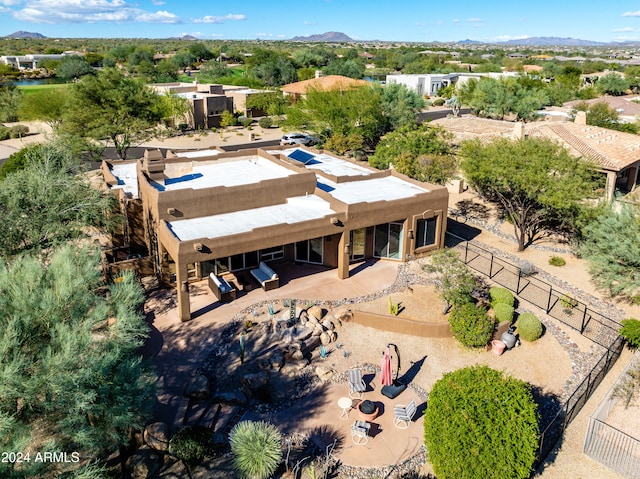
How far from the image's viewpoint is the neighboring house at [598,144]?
120 feet

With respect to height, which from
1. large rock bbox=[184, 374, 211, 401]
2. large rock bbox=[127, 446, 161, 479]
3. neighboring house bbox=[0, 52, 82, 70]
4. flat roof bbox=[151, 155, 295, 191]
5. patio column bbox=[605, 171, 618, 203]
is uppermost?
neighboring house bbox=[0, 52, 82, 70]

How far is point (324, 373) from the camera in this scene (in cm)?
1980

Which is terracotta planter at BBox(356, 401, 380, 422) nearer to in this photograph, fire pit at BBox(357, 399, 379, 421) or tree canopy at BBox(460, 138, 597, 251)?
fire pit at BBox(357, 399, 379, 421)

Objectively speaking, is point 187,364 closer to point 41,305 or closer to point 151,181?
point 41,305

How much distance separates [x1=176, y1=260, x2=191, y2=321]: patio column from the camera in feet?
72.2

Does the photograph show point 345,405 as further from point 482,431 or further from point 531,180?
point 531,180

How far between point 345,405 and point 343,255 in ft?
33.8

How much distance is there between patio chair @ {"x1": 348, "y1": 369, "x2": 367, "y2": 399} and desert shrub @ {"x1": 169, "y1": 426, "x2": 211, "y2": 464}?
5.42m

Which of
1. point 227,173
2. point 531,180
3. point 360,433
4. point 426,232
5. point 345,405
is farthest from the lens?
point 227,173

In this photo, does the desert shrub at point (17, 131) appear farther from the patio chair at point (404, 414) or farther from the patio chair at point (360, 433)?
the patio chair at point (404, 414)

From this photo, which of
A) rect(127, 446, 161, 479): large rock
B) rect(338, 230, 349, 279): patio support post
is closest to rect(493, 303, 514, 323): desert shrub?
rect(338, 230, 349, 279): patio support post

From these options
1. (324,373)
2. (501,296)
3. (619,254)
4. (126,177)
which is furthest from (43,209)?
(619,254)

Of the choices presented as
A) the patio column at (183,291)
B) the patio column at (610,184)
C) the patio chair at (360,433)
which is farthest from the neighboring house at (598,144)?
the patio column at (183,291)

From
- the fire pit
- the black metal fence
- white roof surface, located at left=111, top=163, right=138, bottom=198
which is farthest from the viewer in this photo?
white roof surface, located at left=111, top=163, right=138, bottom=198
